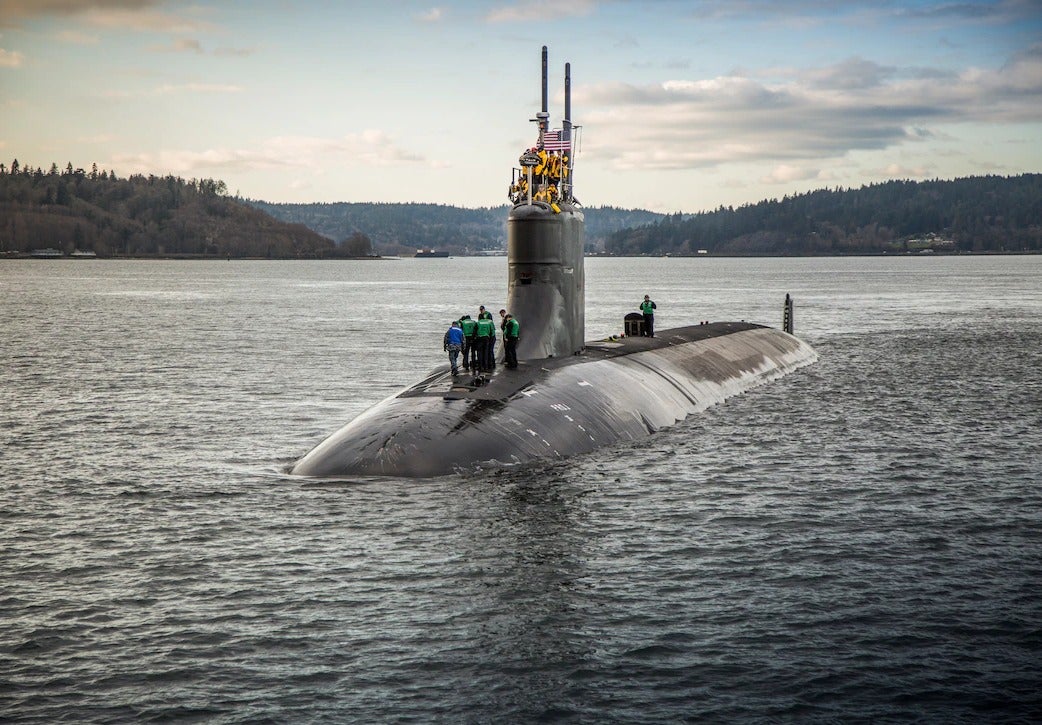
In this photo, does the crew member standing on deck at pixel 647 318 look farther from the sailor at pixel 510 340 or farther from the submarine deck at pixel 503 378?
the sailor at pixel 510 340

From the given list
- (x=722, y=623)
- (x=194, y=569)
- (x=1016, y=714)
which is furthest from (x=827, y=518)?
(x=194, y=569)

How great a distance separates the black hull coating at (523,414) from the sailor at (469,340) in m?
0.71

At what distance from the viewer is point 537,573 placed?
18.1m

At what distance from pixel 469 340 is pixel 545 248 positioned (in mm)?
3336

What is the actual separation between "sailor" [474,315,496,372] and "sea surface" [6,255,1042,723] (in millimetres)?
4059

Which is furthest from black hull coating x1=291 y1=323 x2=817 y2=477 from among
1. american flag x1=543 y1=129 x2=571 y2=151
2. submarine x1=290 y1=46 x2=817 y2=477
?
american flag x1=543 y1=129 x2=571 y2=151

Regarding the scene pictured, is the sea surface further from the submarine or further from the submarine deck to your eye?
the submarine deck

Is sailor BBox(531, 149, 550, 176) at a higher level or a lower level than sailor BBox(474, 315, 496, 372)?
higher

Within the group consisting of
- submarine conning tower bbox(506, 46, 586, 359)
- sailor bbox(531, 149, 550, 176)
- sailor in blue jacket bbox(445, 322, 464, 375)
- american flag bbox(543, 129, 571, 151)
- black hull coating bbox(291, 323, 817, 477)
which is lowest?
black hull coating bbox(291, 323, 817, 477)

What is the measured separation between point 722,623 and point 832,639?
1442 millimetres

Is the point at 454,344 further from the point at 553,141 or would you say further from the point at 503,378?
the point at 553,141

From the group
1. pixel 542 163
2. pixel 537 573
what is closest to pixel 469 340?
pixel 542 163

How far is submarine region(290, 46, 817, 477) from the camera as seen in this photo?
23.5 m

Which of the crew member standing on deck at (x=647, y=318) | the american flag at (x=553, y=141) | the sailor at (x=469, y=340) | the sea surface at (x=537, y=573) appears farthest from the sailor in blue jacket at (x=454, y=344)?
the crew member standing on deck at (x=647, y=318)
